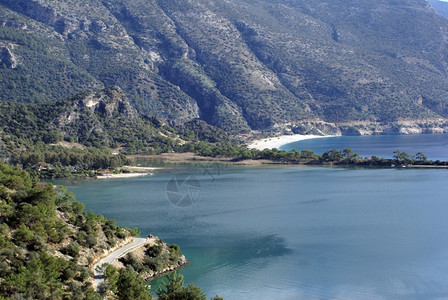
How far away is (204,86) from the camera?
577ft

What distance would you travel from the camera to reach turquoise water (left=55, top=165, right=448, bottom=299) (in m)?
30.5

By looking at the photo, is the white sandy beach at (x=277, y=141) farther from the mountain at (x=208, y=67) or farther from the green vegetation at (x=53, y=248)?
the green vegetation at (x=53, y=248)

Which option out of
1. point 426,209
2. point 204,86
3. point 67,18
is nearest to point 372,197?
point 426,209

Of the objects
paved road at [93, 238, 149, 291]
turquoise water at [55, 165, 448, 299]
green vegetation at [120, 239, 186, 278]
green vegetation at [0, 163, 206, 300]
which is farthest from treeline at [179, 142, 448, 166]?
paved road at [93, 238, 149, 291]

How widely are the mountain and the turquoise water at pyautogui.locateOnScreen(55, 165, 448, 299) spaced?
9068 cm

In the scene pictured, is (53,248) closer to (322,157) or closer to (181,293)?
(181,293)

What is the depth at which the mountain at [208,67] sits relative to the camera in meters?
159

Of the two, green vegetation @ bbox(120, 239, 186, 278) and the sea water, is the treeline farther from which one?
green vegetation @ bbox(120, 239, 186, 278)

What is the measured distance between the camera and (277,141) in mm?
141250

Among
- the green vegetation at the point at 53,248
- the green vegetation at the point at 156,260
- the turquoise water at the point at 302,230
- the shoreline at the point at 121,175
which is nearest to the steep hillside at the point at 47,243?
the green vegetation at the point at 53,248

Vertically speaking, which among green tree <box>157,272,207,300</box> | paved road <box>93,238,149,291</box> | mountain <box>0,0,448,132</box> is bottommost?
paved road <box>93,238,149,291</box>

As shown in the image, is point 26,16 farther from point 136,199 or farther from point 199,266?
point 199,266

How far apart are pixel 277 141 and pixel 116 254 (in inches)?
4377

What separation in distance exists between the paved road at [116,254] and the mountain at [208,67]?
119224mm
